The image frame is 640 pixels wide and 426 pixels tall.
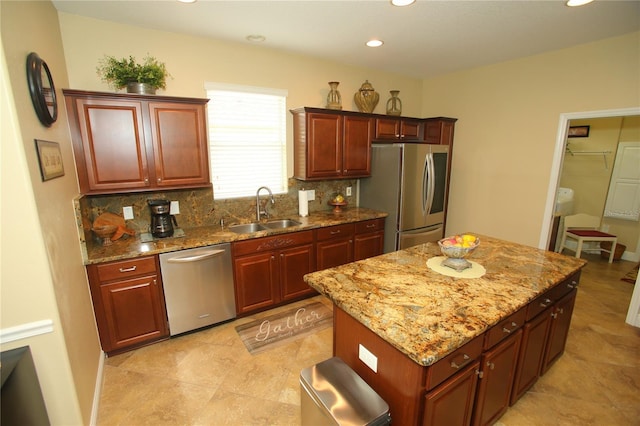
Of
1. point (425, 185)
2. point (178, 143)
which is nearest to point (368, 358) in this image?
point (178, 143)

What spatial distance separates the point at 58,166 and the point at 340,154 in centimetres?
257

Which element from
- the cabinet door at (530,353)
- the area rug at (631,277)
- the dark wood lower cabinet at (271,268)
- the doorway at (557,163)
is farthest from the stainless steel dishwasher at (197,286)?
the area rug at (631,277)

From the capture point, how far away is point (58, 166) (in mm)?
1764

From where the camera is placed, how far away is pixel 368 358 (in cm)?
144

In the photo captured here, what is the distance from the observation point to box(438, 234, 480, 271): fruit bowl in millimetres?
1850

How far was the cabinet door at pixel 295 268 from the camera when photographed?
3.04 meters

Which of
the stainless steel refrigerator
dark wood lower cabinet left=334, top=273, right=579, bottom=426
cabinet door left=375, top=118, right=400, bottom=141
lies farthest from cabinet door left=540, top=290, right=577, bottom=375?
cabinet door left=375, top=118, right=400, bottom=141

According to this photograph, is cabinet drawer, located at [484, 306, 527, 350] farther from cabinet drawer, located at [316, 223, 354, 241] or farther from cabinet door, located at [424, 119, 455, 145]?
cabinet door, located at [424, 119, 455, 145]

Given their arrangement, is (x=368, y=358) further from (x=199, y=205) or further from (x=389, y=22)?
(x=389, y=22)

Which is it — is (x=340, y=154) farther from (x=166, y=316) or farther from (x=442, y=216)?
(x=166, y=316)

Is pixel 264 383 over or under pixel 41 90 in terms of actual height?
under

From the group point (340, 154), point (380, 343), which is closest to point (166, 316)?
point (380, 343)

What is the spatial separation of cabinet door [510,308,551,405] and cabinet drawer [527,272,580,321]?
6 centimetres

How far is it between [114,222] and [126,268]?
0.54 meters
